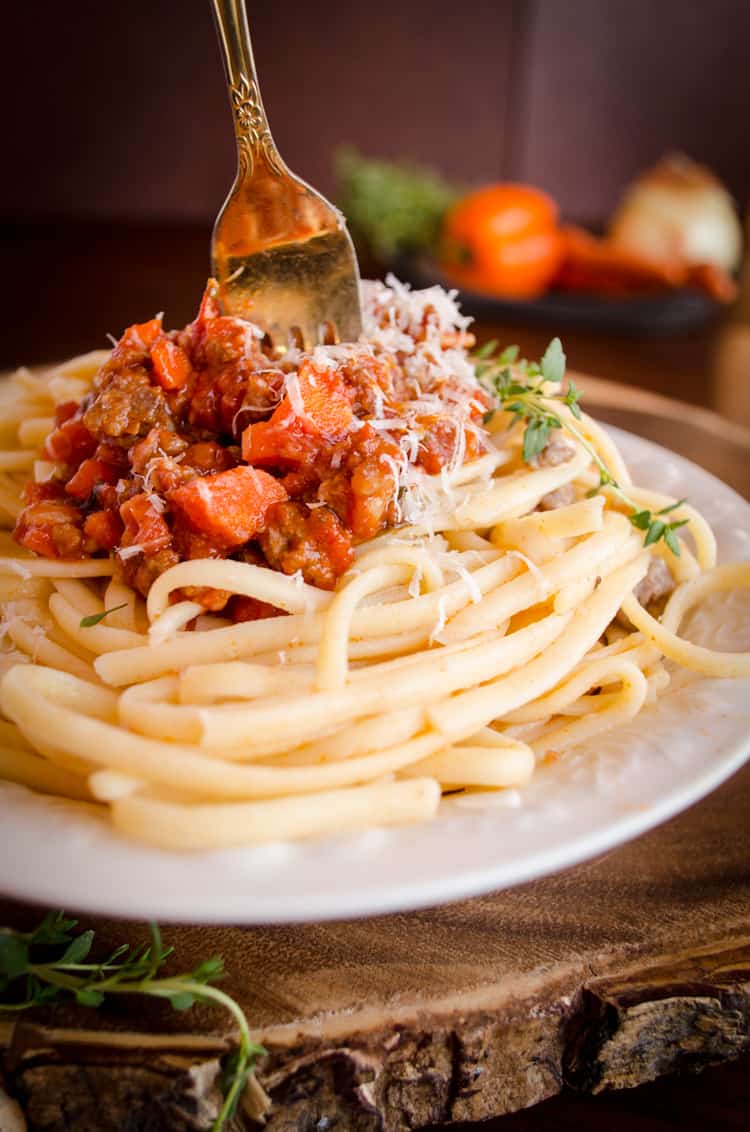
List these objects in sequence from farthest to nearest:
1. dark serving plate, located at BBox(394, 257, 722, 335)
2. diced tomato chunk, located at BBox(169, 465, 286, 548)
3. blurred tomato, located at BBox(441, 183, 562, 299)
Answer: blurred tomato, located at BBox(441, 183, 562, 299), dark serving plate, located at BBox(394, 257, 722, 335), diced tomato chunk, located at BBox(169, 465, 286, 548)

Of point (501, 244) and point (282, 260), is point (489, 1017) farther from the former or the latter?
point (501, 244)

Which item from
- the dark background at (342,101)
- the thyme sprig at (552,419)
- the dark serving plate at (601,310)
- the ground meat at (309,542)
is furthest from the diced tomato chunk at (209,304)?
the dark background at (342,101)

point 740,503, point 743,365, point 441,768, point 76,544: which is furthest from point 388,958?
point 743,365

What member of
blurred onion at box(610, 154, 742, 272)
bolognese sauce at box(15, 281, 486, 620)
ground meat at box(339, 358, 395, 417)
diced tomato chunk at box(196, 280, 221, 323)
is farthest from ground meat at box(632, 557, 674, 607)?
blurred onion at box(610, 154, 742, 272)

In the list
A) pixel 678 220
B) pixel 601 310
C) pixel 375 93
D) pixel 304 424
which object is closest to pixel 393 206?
pixel 601 310

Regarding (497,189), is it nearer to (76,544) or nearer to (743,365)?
(743,365)

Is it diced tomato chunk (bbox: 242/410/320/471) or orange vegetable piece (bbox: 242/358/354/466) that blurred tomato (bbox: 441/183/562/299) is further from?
diced tomato chunk (bbox: 242/410/320/471)

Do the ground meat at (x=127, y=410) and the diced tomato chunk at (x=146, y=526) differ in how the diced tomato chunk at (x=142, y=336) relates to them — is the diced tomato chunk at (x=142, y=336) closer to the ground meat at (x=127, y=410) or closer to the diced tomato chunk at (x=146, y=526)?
the ground meat at (x=127, y=410)
